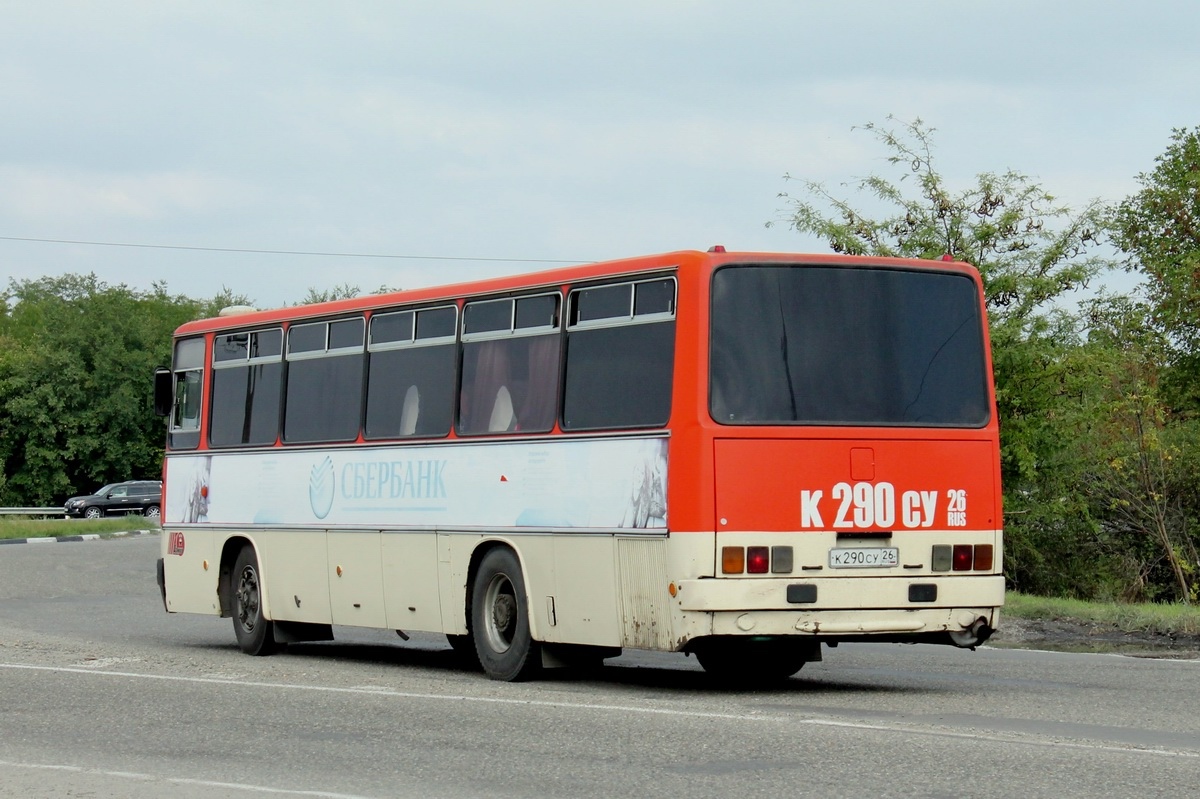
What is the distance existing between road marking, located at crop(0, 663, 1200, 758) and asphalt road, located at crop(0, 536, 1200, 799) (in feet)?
0.08

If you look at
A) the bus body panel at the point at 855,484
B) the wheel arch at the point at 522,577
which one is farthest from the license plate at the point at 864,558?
the wheel arch at the point at 522,577

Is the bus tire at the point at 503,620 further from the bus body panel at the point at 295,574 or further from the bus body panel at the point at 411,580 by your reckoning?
the bus body panel at the point at 295,574

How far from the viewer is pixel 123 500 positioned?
70812mm

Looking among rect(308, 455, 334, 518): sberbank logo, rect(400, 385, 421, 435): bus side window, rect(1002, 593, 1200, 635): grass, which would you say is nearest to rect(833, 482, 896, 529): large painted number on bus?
rect(400, 385, 421, 435): bus side window

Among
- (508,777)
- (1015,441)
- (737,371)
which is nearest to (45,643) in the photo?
(737,371)

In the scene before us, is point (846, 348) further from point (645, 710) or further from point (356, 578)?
point (356, 578)

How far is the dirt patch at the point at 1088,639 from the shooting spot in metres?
17.6

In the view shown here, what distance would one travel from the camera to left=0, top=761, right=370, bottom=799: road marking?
840cm

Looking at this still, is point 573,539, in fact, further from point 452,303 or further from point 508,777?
point 508,777

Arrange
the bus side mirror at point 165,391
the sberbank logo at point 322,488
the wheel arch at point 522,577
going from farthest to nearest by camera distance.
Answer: the bus side mirror at point 165,391
the sberbank logo at point 322,488
the wheel arch at point 522,577

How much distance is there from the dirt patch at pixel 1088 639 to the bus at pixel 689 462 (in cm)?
446

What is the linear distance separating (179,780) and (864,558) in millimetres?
5483

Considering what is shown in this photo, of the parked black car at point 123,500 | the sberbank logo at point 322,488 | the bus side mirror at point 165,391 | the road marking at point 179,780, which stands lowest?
the road marking at point 179,780

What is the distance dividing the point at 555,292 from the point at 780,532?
2.69 m
